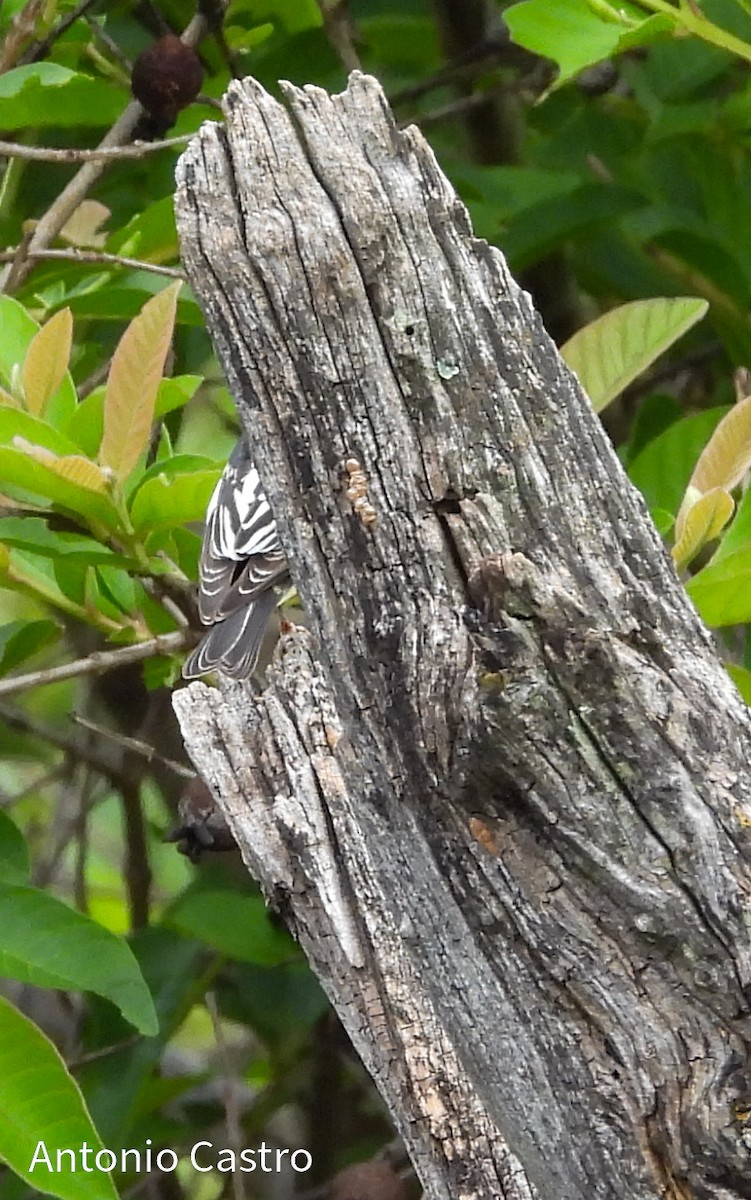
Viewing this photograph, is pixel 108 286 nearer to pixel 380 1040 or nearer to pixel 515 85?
pixel 515 85

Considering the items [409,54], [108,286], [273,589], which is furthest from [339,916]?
[409,54]

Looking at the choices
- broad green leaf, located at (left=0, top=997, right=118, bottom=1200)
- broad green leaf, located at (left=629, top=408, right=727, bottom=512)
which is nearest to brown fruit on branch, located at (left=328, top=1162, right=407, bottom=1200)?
broad green leaf, located at (left=0, top=997, right=118, bottom=1200)

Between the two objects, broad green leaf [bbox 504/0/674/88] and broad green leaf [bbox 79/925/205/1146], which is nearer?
broad green leaf [bbox 504/0/674/88]

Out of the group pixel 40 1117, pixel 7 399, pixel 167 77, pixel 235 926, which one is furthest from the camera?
pixel 235 926

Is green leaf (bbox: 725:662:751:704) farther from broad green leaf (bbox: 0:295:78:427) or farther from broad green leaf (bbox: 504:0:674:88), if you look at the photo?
broad green leaf (bbox: 0:295:78:427)

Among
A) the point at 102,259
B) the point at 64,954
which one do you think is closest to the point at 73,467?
the point at 102,259

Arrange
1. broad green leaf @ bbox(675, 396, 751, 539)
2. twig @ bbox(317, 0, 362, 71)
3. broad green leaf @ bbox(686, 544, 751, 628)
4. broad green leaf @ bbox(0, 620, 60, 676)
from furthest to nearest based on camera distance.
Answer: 1. twig @ bbox(317, 0, 362, 71)
2. broad green leaf @ bbox(0, 620, 60, 676)
3. broad green leaf @ bbox(675, 396, 751, 539)
4. broad green leaf @ bbox(686, 544, 751, 628)

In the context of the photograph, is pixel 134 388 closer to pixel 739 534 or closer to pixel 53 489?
pixel 53 489
